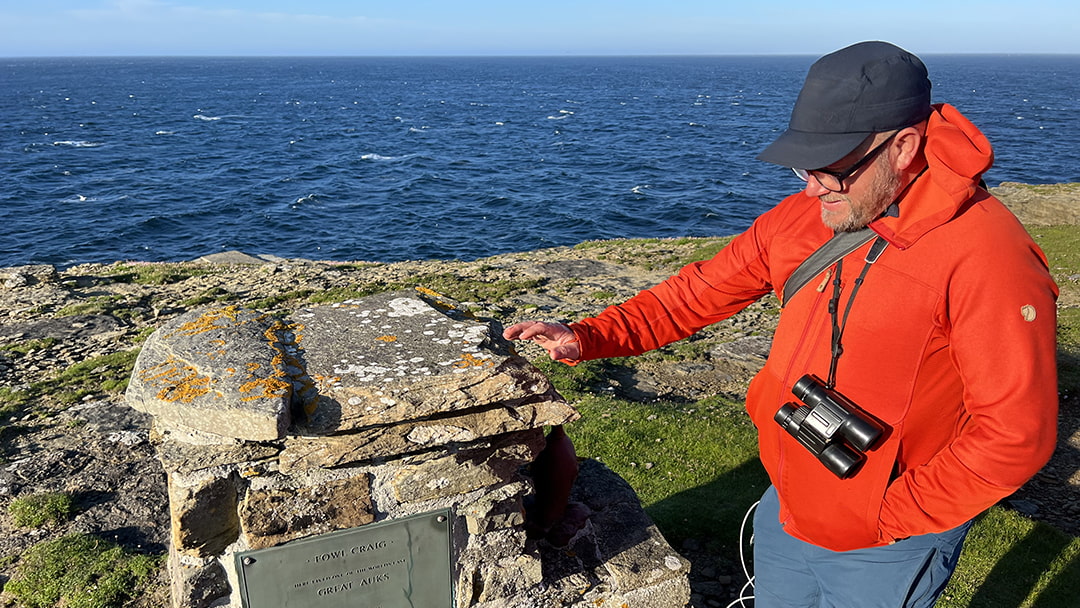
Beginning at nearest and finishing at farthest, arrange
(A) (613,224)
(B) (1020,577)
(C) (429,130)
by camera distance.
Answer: (B) (1020,577) → (A) (613,224) → (C) (429,130)

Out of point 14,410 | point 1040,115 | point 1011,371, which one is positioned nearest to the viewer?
point 1011,371

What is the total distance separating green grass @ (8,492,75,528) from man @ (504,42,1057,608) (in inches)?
247

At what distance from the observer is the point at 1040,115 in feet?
282

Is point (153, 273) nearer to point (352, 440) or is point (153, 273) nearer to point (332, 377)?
point (332, 377)

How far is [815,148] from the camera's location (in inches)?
110

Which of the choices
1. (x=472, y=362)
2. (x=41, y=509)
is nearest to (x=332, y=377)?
(x=472, y=362)

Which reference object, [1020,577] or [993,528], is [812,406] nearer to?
[1020,577]

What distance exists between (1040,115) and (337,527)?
104735mm

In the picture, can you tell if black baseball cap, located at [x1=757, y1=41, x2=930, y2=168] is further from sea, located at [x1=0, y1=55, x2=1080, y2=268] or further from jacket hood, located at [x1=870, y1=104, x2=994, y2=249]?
sea, located at [x1=0, y1=55, x2=1080, y2=268]

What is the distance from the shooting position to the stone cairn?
3436mm

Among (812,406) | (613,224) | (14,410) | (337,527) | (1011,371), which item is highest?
(1011,371)

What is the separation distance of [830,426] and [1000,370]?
0.63 m

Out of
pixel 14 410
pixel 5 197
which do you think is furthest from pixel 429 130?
pixel 14 410

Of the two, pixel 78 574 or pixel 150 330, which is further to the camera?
pixel 150 330
